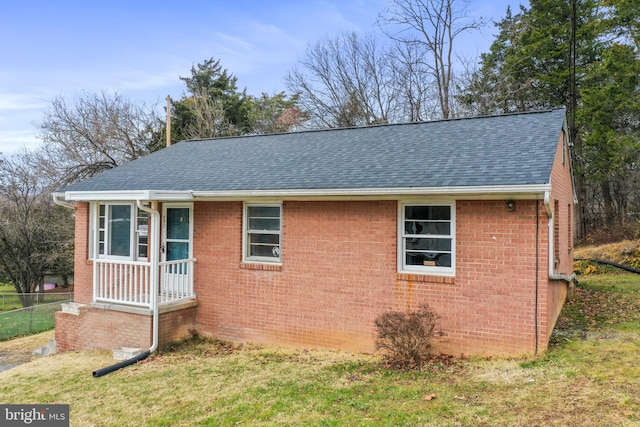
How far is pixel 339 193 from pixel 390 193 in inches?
35.2

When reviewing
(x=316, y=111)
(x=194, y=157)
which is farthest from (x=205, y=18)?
(x=316, y=111)

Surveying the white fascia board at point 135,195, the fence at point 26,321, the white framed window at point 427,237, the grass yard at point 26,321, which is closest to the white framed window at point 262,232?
the white fascia board at point 135,195

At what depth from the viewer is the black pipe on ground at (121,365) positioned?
742 centimetres

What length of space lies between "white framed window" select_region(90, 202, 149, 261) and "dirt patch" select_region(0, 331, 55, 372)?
2803 millimetres

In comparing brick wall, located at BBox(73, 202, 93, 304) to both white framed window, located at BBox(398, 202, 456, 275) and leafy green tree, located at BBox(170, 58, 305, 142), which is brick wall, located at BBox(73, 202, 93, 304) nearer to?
white framed window, located at BBox(398, 202, 456, 275)

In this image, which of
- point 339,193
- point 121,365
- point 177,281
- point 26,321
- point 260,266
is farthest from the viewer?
point 26,321

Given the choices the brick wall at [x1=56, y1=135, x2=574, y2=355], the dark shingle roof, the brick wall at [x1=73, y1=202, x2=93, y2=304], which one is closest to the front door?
the brick wall at [x1=56, y1=135, x2=574, y2=355]

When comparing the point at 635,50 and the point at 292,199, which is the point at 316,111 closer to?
the point at 635,50

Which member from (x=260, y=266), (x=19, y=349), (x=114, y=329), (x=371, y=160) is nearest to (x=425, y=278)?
(x=371, y=160)

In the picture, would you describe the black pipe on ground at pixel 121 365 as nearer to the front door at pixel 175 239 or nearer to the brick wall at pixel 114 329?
the brick wall at pixel 114 329

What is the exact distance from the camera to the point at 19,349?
1135 centimetres

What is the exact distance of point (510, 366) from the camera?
6344 mm

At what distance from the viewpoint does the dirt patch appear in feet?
32.3

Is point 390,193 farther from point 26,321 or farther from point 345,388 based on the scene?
point 26,321
